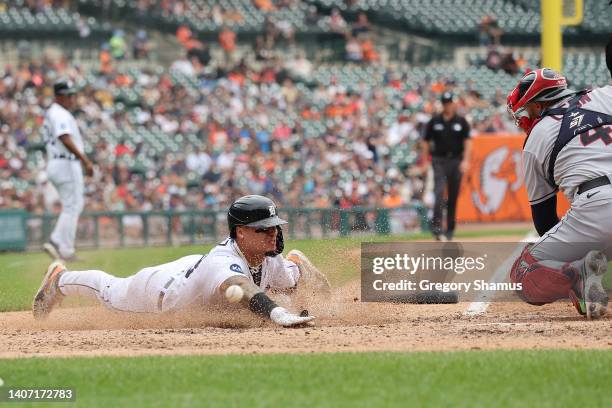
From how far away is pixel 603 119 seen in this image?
7477 millimetres

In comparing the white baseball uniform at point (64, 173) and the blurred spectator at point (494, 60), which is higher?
the blurred spectator at point (494, 60)

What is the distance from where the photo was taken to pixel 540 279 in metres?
7.50

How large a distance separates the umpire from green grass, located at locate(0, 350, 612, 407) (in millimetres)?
9259

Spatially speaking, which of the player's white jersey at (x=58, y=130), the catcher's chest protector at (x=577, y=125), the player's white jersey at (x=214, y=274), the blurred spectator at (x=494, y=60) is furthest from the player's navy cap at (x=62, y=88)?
the blurred spectator at (x=494, y=60)

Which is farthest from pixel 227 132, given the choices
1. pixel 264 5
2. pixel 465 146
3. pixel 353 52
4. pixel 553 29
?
pixel 553 29

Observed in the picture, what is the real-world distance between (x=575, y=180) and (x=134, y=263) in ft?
25.6

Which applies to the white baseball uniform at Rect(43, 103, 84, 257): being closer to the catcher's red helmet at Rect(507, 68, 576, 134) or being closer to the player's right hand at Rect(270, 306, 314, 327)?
Answer: the player's right hand at Rect(270, 306, 314, 327)

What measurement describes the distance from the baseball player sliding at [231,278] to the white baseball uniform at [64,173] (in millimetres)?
5235

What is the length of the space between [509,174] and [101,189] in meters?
8.95

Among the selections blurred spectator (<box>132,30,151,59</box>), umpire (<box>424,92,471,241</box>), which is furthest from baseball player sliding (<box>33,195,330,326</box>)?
blurred spectator (<box>132,30,151,59</box>)

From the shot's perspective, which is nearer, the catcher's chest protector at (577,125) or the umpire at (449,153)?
the catcher's chest protector at (577,125)

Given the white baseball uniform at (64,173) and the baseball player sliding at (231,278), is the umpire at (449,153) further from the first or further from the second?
the baseball player sliding at (231,278)

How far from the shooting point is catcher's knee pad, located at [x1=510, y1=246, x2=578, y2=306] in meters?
7.38

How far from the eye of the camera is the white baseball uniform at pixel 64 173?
530 inches
